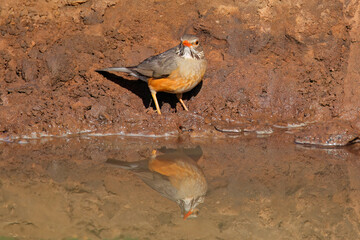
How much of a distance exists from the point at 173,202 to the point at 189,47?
9.77 ft

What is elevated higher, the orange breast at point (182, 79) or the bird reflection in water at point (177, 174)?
the orange breast at point (182, 79)

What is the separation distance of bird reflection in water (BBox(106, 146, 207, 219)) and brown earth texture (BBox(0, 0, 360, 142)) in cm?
93

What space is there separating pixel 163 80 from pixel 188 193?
261 centimetres

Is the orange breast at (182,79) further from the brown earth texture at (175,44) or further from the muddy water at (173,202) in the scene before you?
the muddy water at (173,202)

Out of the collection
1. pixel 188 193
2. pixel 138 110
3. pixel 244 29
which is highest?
Result: pixel 244 29

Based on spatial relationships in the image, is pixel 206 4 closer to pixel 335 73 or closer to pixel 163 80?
pixel 163 80

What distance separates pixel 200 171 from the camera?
5.63m

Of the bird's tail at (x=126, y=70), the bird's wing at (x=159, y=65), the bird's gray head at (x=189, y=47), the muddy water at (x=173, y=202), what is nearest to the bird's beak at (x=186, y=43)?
the bird's gray head at (x=189, y=47)

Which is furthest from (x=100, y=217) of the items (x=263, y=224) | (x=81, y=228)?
(x=263, y=224)

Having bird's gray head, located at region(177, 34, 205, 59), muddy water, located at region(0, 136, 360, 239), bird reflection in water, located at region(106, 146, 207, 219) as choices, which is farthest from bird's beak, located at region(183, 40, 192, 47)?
bird reflection in water, located at region(106, 146, 207, 219)

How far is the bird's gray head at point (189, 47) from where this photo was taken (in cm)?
A: 703

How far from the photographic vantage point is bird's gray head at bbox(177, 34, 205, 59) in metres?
7.03

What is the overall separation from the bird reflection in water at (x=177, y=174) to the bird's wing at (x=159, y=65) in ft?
4.30

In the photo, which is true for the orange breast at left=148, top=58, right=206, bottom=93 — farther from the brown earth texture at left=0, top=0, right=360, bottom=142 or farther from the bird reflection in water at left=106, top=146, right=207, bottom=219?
the bird reflection in water at left=106, top=146, right=207, bottom=219
